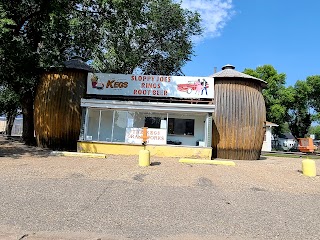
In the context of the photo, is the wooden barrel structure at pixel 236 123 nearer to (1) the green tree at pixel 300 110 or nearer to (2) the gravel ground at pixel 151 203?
(2) the gravel ground at pixel 151 203

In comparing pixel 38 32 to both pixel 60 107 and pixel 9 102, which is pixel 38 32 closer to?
pixel 60 107

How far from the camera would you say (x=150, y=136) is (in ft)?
58.6

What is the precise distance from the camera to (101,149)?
1731 centimetres

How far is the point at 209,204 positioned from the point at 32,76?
15001 mm

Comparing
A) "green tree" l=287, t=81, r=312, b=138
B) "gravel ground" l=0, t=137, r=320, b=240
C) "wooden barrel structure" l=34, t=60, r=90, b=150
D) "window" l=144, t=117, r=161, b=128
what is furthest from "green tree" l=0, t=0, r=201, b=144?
"green tree" l=287, t=81, r=312, b=138

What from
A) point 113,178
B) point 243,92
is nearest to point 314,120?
point 243,92

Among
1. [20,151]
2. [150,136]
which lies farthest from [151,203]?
[20,151]

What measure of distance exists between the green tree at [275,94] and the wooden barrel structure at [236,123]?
2274 cm

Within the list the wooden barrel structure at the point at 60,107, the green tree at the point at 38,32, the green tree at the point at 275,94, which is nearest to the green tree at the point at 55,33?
the green tree at the point at 38,32

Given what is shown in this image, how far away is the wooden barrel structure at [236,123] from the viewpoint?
1781cm

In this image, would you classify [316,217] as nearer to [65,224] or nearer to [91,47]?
[65,224]

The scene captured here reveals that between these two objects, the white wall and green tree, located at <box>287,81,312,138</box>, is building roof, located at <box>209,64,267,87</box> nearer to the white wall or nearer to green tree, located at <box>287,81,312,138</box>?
the white wall

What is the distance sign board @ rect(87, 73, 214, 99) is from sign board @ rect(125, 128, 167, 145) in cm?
236

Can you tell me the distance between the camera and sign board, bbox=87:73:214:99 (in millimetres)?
18953
